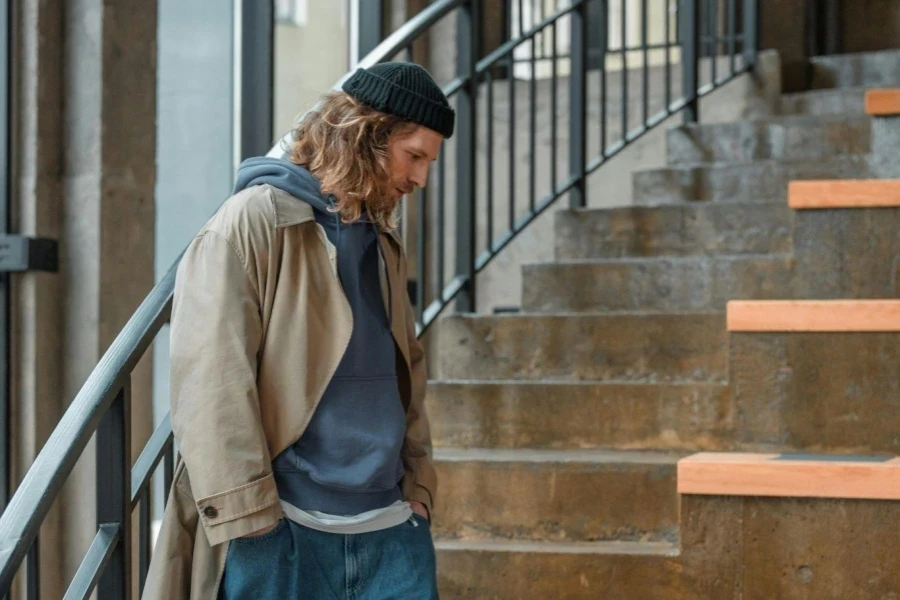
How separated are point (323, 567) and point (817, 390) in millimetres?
1329

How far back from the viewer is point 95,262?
3592 millimetres

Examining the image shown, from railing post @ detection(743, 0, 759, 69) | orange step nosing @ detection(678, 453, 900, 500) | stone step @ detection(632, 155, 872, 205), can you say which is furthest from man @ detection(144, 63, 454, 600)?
railing post @ detection(743, 0, 759, 69)

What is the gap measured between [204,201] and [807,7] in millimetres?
3250

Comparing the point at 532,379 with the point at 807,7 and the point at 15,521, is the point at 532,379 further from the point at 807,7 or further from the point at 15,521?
the point at 807,7

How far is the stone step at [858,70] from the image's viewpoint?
4.55 m

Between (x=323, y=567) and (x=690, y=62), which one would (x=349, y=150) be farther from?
(x=690, y=62)

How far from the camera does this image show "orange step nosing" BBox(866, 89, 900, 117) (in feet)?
10.3

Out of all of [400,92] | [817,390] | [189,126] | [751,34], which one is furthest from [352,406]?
[751,34]

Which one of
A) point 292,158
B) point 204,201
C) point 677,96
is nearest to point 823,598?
point 292,158

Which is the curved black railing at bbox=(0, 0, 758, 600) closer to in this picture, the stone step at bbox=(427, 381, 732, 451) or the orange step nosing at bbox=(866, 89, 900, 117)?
the stone step at bbox=(427, 381, 732, 451)

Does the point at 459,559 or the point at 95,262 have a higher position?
the point at 95,262

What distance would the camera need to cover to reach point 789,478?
7.45ft

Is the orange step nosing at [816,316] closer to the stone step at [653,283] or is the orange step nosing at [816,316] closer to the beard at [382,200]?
the stone step at [653,283]

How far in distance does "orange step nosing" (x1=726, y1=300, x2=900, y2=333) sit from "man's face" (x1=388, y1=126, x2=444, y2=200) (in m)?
1.10
